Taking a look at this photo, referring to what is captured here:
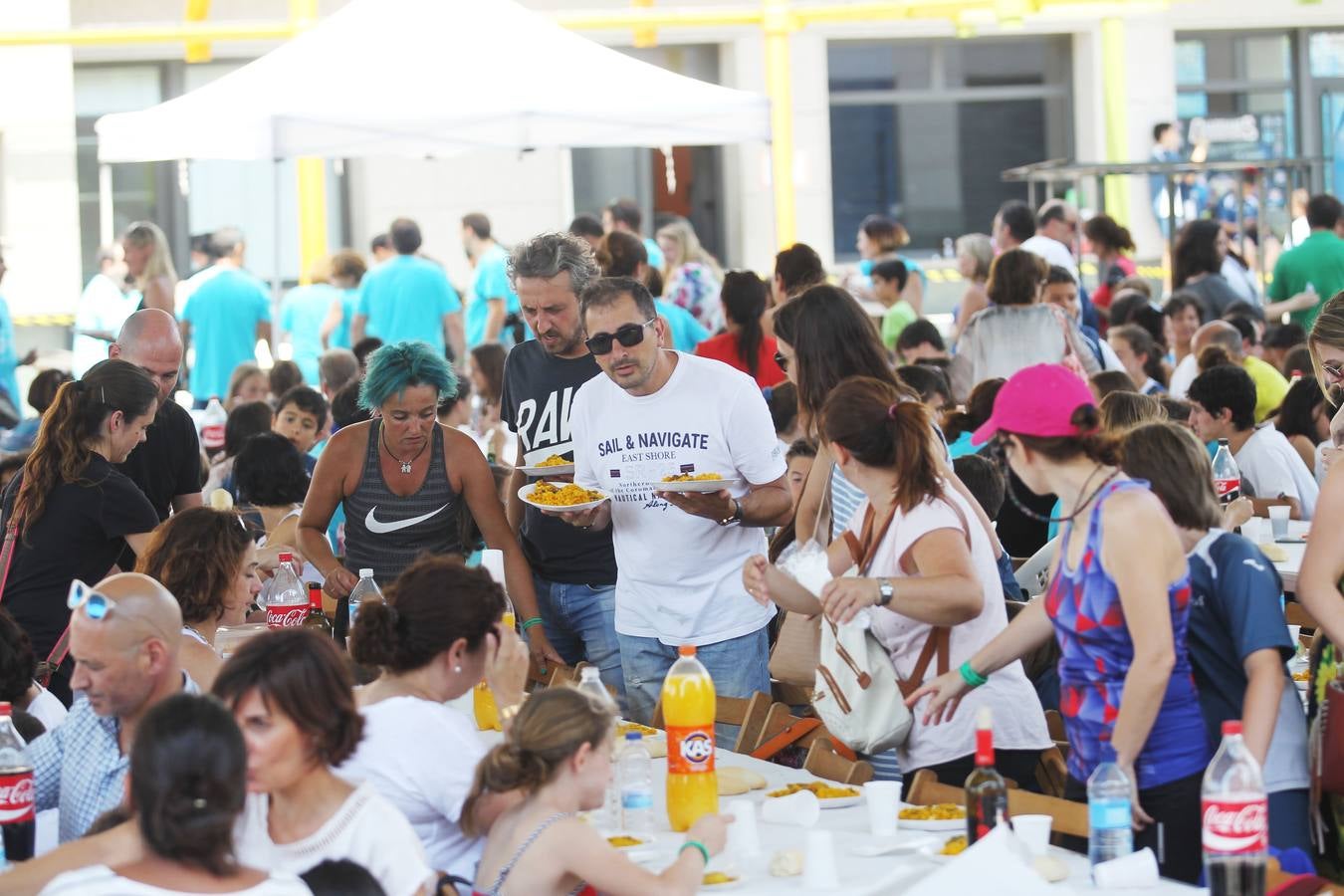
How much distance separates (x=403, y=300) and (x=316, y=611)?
5760mm

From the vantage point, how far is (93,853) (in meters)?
3.22

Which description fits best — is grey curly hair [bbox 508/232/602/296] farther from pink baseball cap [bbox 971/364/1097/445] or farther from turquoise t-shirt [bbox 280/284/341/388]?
turquoise t-shirt [bbox 280/284/341/388]

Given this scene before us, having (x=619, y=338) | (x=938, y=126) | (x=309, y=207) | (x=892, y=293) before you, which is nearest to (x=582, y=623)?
(x=619, y=338)

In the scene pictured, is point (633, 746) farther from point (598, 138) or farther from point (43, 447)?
point (598, 138)

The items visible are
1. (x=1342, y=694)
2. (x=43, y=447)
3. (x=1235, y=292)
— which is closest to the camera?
(x=1342, y=694)

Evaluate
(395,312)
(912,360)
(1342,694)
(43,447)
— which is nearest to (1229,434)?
(912,360)

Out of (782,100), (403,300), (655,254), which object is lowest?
(403,300)

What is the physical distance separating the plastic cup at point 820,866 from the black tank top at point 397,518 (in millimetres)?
2324

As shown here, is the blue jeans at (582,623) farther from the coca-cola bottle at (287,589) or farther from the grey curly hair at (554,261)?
the grey curly hair at (554,261)

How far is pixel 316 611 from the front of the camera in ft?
19.6

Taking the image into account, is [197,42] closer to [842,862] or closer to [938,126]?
[938,126]

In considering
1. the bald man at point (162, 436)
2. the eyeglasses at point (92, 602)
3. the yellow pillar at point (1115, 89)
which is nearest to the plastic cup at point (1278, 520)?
the bald man at point (162, 436)

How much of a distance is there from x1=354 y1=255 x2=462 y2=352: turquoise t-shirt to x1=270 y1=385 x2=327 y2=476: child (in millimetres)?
3401

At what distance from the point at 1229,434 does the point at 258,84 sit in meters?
5.36
